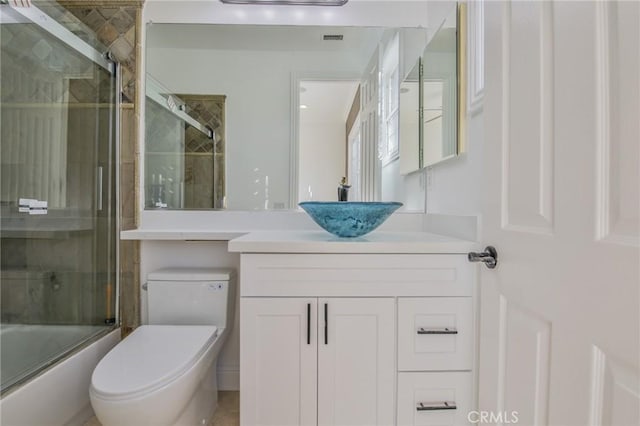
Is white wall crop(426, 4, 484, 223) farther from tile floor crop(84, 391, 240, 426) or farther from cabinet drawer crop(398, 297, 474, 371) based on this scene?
tile floor crop(84, 391, 240, 426)

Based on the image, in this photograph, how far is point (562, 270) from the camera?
2.02ft

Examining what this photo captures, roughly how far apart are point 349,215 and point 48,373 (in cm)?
133

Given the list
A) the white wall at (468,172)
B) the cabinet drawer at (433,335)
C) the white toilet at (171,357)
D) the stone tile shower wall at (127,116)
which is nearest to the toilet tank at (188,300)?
the white toilet at (171,357)

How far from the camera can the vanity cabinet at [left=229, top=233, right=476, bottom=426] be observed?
1.13 m

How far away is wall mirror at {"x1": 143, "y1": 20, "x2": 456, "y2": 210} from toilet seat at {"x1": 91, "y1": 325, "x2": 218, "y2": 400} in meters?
0.68

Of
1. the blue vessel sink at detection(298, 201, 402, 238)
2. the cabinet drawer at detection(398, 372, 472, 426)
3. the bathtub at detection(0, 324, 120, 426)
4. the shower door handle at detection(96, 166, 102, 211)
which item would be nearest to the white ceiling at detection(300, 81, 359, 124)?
the blue vessel sink at detection(298, 201, 402, 238)

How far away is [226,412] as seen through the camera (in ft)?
5.23

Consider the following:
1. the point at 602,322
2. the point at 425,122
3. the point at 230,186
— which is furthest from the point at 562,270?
the point at 230,186

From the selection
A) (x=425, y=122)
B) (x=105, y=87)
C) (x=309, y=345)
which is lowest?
(x=309, y=345)

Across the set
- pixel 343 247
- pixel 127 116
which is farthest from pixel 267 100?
pixel 343 247

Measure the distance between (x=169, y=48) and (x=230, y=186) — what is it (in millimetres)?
830

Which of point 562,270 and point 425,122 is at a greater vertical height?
point 425,122

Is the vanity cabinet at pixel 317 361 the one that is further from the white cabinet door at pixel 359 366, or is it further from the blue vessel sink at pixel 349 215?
the blue vessel sink at pixel 349 215

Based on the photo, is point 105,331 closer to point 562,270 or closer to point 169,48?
point 169,48
